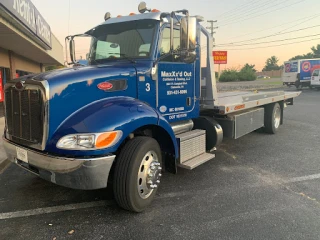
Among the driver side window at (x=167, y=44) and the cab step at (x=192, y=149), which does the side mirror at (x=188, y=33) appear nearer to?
the driver side window at (x=167, y=44)

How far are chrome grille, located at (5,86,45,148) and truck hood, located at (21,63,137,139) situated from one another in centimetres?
13

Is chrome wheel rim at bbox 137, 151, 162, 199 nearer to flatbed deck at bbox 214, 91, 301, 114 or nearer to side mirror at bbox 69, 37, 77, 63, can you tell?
flatbed deck at bbox 214, 91, 301, 114

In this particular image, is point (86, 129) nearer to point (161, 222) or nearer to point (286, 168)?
point (161, 222)

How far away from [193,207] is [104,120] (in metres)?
1.64

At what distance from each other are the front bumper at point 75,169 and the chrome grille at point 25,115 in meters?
0.22

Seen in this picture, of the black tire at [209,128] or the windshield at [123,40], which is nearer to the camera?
the windshield at [123,40]

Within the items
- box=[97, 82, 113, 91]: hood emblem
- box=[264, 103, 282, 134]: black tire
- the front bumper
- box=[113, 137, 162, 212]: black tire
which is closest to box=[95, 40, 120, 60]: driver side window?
box=[97, 82, 113, 91]: hood emblem

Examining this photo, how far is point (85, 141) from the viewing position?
9.55 ft

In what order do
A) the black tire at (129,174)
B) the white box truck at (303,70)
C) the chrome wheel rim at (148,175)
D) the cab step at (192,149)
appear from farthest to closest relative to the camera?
the white box truck at (303,70), the cab step at (192,149), the chrome wheel rim at (148,175), the black tire at (129,174)

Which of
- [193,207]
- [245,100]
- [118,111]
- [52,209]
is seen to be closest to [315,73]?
[245,100]

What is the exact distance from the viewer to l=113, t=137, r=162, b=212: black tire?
125 inches

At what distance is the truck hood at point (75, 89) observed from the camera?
118 inches

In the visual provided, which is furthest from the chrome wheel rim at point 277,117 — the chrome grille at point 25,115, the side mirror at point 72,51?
the chrome grille at point 25,115

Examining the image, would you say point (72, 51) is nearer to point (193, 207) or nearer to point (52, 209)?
point (52, 209)
